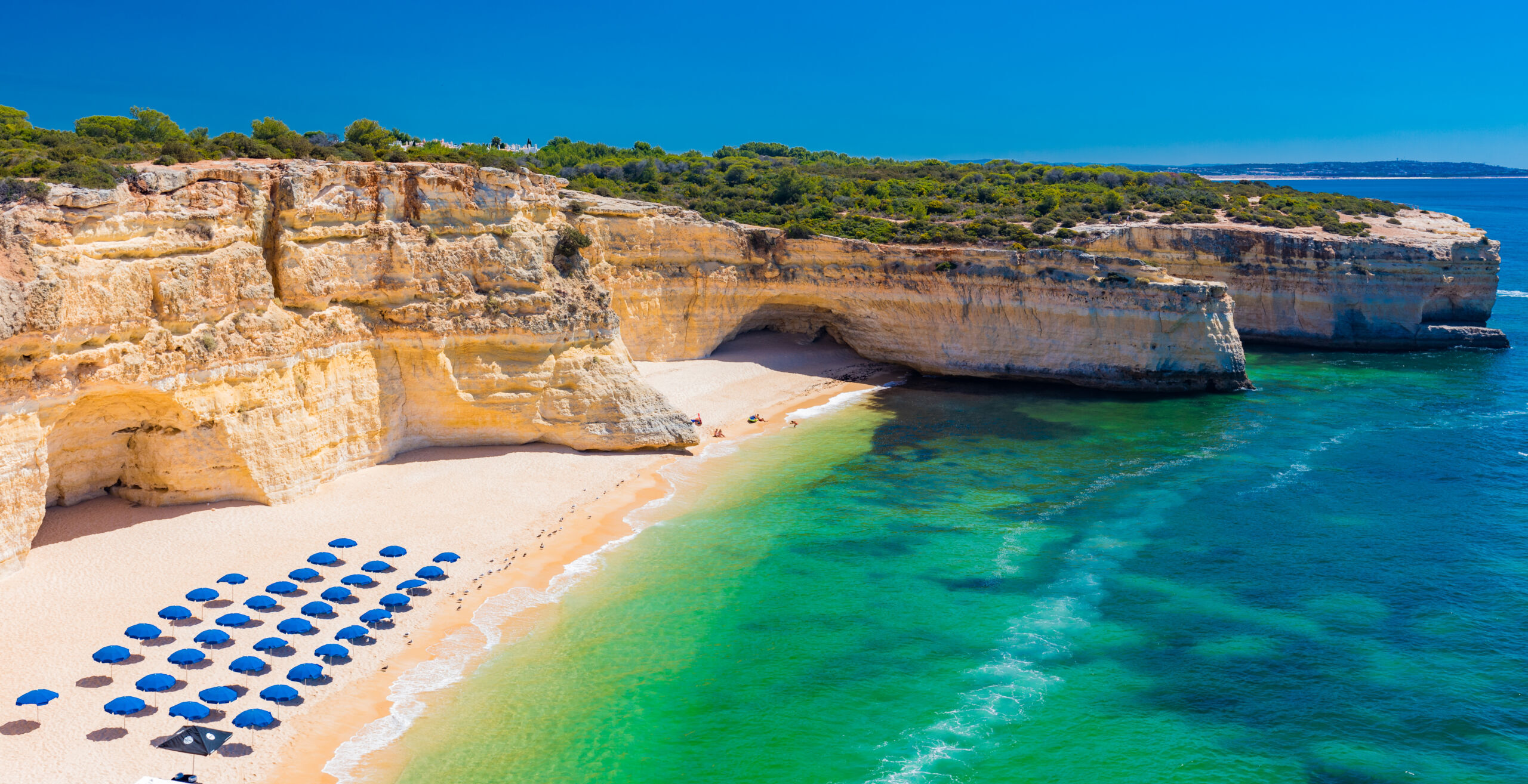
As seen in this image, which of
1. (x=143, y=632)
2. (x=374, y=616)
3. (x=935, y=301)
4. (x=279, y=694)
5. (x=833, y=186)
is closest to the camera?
(x=279, y=694)

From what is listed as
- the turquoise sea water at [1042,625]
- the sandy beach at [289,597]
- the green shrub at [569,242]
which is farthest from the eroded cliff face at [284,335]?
the turquoise sea water at [1042,625]

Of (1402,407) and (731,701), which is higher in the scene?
(1402,407)

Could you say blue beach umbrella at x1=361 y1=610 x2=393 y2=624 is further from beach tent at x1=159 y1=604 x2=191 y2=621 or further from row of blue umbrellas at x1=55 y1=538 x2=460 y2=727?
beach tent at x1=159 y1=604 x2=191 y2=621

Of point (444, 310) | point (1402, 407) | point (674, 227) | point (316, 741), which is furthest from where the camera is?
point (674, 227)

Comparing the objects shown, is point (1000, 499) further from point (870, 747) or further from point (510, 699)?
point (510, 699)

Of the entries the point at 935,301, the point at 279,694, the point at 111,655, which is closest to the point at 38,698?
the point at 111,655

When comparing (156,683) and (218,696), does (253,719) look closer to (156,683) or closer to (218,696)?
(218,696)

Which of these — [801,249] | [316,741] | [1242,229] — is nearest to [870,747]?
[316,741]
